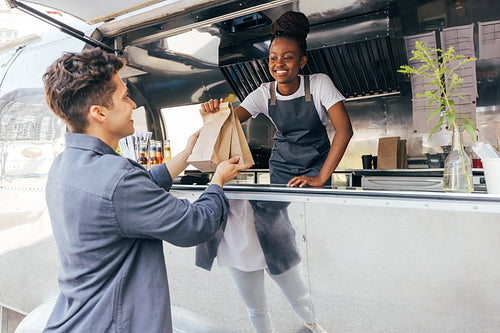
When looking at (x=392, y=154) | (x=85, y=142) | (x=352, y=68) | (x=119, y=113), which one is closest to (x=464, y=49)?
(x=352, y=68)

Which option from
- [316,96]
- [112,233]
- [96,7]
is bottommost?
[112,233]

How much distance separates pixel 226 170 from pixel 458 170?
75 cm

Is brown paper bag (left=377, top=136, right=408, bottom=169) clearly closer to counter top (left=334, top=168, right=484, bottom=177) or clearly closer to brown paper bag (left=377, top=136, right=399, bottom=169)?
brown paper bag (left=377, top=136, right=399, bottom=169)

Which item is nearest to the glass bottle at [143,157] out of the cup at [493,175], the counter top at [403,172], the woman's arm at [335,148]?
the woman's arm at [335,148]

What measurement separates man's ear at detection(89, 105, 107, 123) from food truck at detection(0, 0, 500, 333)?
19.9 inches

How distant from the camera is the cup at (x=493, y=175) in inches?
37.9

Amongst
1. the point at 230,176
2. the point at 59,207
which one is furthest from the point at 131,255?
the point at 230,176

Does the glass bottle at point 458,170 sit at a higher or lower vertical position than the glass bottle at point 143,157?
lower

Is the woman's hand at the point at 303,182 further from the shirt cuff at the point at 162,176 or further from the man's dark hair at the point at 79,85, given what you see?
the man's dark hair at the point at 79,85

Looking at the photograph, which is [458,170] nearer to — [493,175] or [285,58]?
[493,175]

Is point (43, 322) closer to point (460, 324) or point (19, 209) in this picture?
point (19, 209)

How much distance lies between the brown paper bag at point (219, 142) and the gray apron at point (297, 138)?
2.23 feet

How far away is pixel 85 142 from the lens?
101 cm

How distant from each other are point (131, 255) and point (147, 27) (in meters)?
1.48
